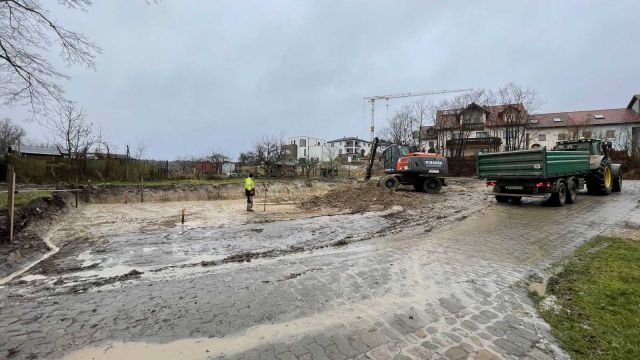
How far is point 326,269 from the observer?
5.97 m

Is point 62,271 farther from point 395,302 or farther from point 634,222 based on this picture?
point 634,222

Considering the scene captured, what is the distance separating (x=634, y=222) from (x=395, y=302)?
9345 mm

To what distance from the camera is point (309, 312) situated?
4191 millimetres

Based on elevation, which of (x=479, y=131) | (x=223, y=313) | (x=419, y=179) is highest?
(x=479, y=131)

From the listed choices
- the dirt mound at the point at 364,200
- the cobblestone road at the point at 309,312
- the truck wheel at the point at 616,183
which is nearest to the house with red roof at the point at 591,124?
the truck wheel at the point at 616,183

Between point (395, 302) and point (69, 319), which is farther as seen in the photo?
point (395, 302)

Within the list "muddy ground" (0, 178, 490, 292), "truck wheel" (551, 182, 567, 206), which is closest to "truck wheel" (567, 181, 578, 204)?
"truck wheel" (551, 182, 567, 206)

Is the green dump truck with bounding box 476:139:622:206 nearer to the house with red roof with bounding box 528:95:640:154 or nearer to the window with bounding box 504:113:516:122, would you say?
the window with bounding box 504:113:516:122

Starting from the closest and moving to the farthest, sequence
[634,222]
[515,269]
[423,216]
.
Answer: [515,269] < [634,222] < [423,216]

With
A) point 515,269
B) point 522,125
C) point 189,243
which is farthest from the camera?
point 522,125

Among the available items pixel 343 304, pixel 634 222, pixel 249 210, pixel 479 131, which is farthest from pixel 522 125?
pixel 343 304

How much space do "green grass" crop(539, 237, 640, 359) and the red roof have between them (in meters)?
48.3

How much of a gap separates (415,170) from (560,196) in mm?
6687

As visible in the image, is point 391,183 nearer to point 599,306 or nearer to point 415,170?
point 415,170
